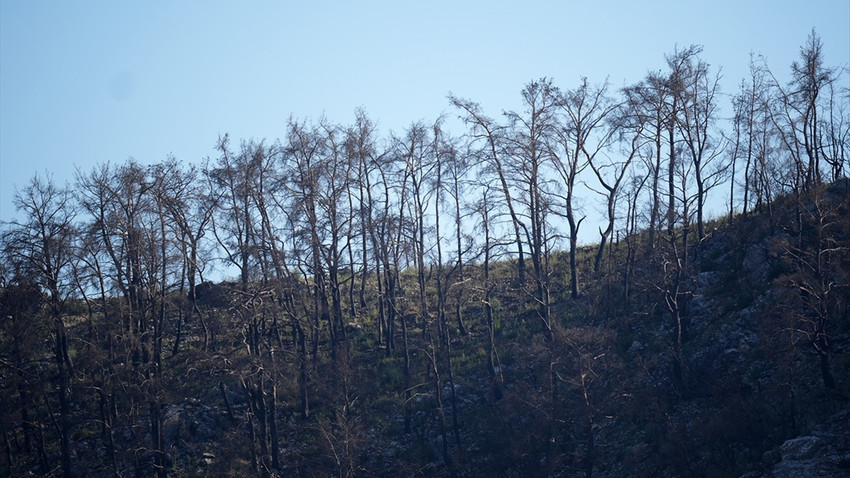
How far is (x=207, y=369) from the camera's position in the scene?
39688mm

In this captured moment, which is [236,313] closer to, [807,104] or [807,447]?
[807,447]

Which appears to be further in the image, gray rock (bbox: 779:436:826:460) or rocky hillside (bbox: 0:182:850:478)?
rocky hillside (bbox: 0:182:850:478)

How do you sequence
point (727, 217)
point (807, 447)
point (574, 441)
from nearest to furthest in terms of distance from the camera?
point (807, 447), point (574, 441), point (727, 217)

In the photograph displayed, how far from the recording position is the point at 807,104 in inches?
1633

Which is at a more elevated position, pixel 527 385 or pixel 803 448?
pixel 527 385

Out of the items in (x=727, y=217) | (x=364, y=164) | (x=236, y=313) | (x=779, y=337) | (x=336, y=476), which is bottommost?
(x=336, y=476)

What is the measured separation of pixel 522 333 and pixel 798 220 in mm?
13307

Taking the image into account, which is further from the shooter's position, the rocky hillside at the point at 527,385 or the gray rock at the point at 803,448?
the rocky hillside at the point at 527,385

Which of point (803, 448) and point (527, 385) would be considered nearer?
point (803, 448)

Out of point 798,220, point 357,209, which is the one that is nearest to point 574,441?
point 798,220

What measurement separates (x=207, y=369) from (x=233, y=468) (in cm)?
796

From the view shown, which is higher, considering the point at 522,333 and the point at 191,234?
the point at 191,234

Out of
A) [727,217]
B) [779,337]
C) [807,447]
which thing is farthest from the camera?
[727,217]

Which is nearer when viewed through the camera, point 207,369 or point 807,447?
point 807,447
